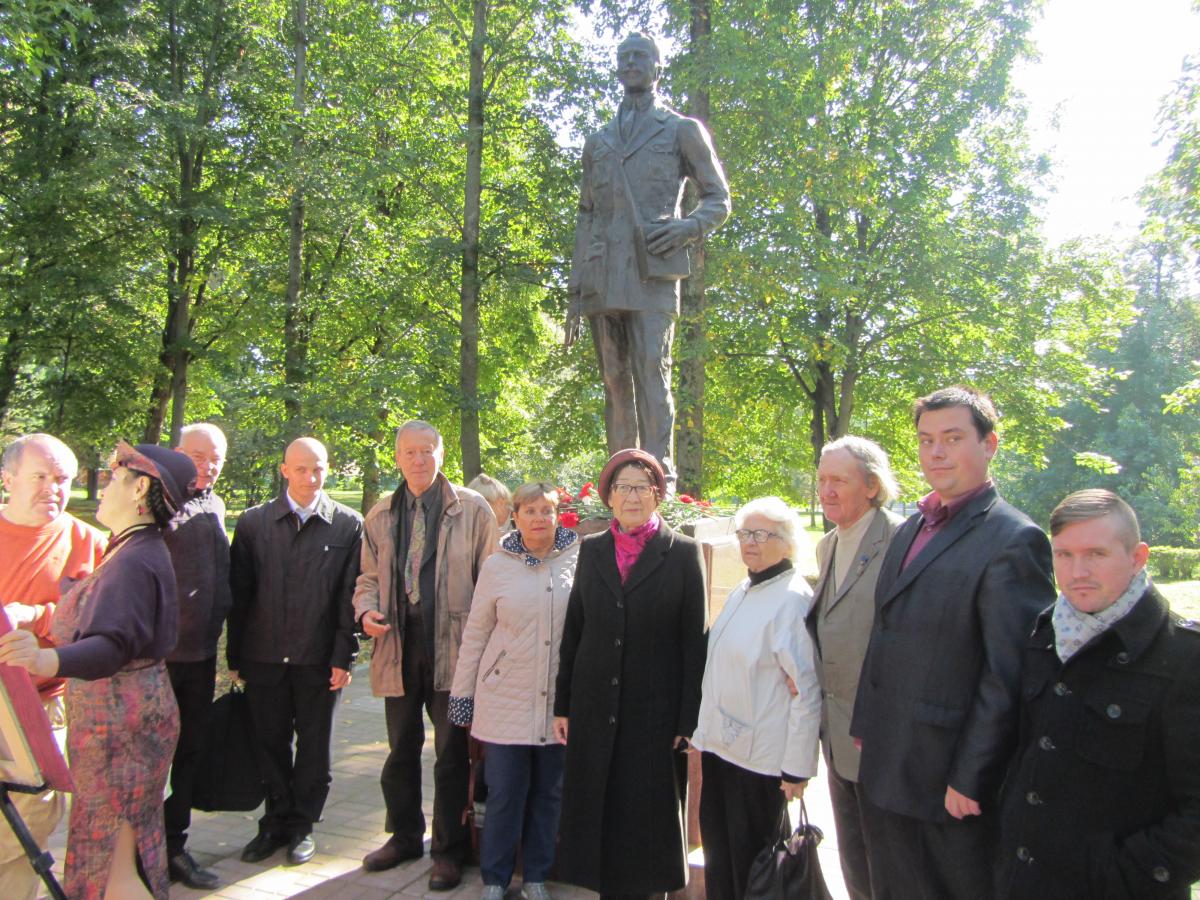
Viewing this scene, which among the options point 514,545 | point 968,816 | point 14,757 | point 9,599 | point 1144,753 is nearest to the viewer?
point 1144,753

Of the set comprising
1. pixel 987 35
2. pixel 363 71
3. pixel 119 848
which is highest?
pixel 987 35

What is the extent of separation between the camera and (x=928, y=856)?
2635mm

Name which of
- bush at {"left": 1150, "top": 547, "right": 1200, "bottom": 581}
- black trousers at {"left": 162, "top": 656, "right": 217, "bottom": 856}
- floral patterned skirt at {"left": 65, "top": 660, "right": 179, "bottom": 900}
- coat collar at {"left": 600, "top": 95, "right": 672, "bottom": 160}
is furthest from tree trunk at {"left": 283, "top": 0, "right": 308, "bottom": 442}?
bush at {"left": 1150, "top": 547, "right": 1200, "bottom": 581}

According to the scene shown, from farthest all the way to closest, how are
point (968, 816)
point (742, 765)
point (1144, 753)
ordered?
point (742, 765) < point (968, 816) < point (1144, 753)

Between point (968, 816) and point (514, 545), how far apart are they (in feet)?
6.82

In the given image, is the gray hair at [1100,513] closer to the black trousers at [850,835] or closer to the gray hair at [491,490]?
the black trousers at [850,835]

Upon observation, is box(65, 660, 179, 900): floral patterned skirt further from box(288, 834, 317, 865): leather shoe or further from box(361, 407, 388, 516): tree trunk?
box(361, 407, 388, 516): tree trunk

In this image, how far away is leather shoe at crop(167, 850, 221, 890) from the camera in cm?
402

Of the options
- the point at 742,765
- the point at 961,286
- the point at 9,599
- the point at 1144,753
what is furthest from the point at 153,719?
the point at 961,286

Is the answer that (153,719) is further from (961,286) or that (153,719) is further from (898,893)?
(961,286)

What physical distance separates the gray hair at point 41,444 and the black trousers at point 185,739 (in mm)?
1040

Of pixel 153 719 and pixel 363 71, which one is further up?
pixel 363 71

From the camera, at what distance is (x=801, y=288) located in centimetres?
1429

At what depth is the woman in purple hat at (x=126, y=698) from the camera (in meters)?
3.08
